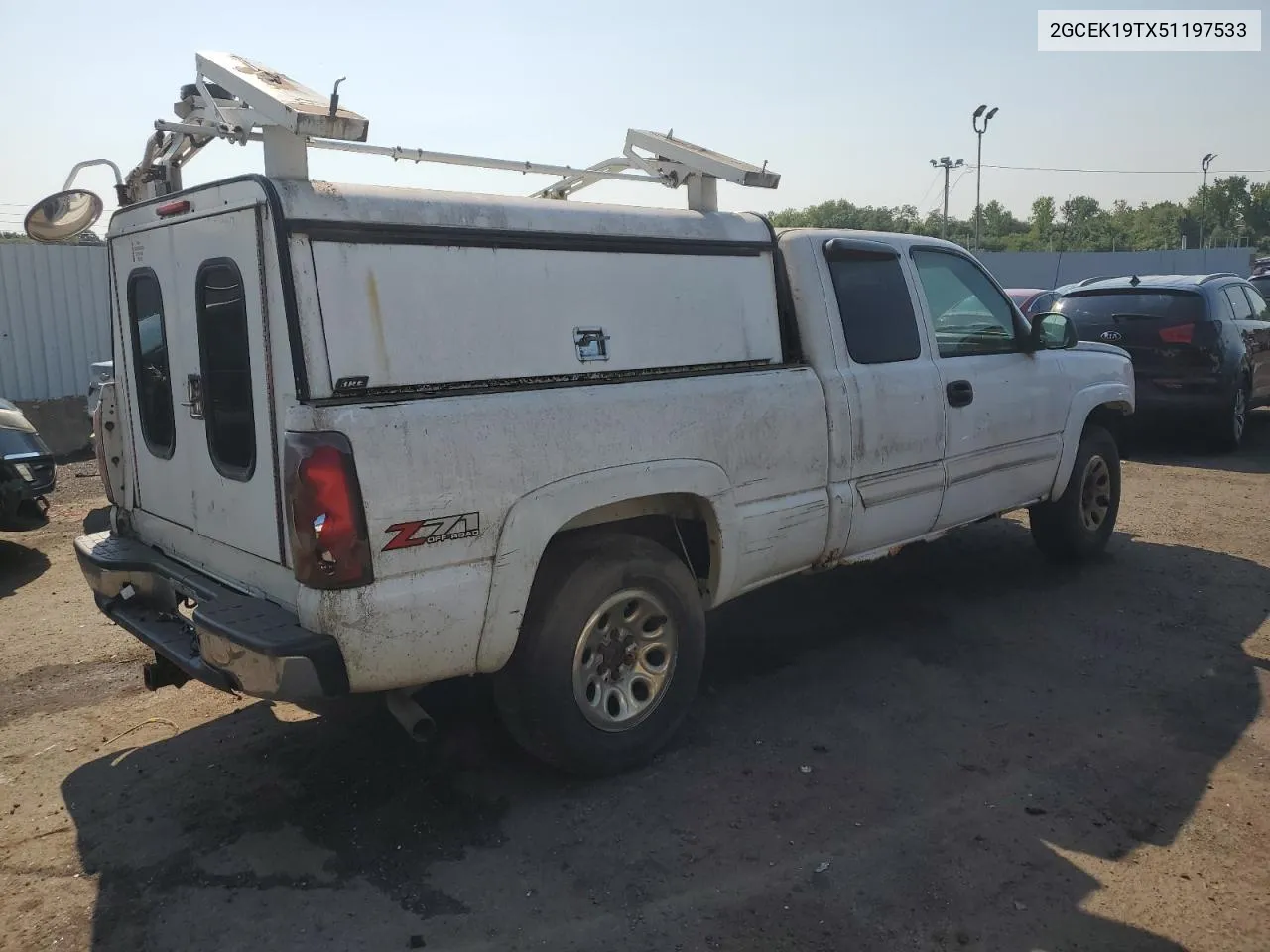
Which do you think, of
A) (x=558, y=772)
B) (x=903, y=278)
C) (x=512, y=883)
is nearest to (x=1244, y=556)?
(x=903, y=278)

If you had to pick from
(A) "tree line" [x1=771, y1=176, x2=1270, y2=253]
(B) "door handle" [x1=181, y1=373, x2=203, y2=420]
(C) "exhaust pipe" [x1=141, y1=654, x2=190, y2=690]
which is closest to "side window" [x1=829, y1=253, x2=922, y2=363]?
(B) "door handle" [x1=181, y1=373, x2=203, y2=420]

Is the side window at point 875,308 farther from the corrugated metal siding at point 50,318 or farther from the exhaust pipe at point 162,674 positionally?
the corrugated metal siding at point 50,318

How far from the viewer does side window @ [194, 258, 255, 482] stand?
3307 mm

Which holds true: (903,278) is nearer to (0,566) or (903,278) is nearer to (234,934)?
(234,934)

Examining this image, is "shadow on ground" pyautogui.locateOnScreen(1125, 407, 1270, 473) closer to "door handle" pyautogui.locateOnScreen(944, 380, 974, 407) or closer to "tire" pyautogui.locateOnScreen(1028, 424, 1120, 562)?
"tire" pyautogui.locateOnScreen(1028, 424, 1120, 562)

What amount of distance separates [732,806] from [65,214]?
146 inches

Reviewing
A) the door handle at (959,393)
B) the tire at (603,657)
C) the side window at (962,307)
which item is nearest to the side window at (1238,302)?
the side window at (962,307)

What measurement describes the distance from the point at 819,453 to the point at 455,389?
5.82 feet

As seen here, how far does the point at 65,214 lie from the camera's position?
4305mm

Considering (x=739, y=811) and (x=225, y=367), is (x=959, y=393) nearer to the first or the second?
(x=739, y=811)

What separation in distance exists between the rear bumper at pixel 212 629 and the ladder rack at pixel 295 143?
1413 millimetres

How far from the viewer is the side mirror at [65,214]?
4.25 metres

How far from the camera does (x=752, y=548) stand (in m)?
4.13

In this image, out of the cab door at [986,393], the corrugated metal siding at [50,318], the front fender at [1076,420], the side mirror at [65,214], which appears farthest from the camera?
the corrugated metal siding at [50,318]
